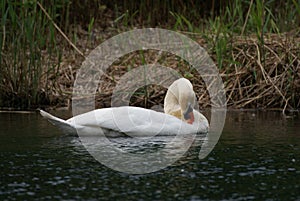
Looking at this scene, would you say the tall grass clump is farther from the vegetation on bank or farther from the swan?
the swan

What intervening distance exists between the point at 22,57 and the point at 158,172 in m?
4.01

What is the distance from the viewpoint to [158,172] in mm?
5082

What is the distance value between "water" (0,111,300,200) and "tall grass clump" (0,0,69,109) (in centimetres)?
173

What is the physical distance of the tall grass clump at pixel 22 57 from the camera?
8359 mm

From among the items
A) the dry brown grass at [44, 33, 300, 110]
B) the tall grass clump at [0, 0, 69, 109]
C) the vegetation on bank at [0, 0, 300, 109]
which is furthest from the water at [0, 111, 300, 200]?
the dry brown grass at [44, 33, 300, 110]

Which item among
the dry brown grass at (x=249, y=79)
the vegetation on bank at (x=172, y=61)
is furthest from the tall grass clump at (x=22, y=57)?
the dry brown grass at (x=249, y=79)

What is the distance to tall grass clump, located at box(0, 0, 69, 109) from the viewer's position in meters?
8.36

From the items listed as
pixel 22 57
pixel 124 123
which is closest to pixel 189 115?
pixel 124 123

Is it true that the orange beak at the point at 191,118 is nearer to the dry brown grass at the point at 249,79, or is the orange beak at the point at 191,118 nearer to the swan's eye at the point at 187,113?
the swan's eye at the point at 187,113

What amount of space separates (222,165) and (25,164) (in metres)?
1.39

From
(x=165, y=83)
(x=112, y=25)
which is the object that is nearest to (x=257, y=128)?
(x=165, y=83)

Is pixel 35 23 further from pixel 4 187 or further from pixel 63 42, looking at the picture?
pixel 4 187

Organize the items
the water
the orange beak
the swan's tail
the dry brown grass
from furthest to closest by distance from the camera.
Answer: the dry brown grass, the orange beak, the swan's tail, the water

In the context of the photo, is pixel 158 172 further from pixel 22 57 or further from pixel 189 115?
pixel 22 57
